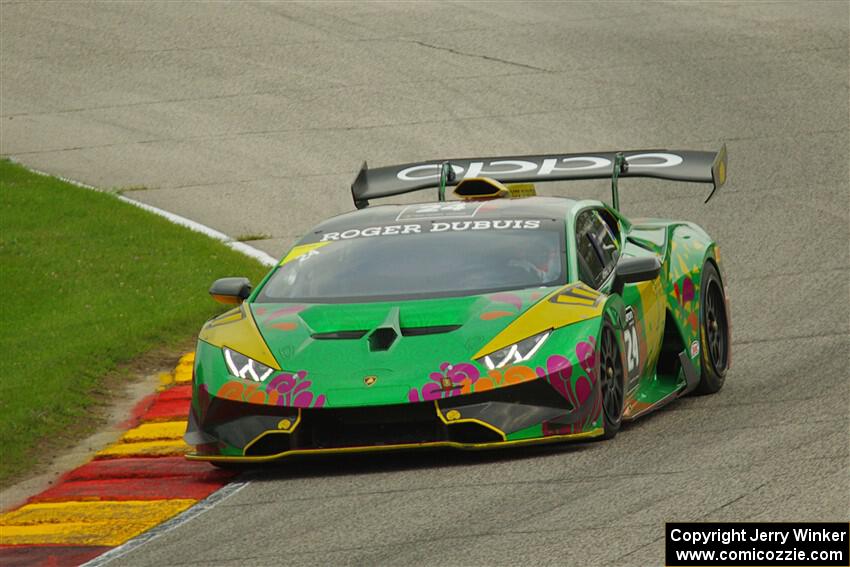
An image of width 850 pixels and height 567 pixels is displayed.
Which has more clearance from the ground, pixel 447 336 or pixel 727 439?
pixel 447 336

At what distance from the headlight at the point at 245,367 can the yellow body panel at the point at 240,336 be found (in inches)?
0.8

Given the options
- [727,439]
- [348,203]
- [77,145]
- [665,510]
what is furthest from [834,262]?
[77,145]

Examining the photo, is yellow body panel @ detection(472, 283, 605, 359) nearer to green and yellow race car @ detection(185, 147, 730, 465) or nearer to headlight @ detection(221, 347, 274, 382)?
green and yellow race car @ detection(185, 147, 730, 465)

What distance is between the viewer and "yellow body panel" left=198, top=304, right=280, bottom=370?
858 cm

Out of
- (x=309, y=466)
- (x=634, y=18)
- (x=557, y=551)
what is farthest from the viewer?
(x=634, y=18)

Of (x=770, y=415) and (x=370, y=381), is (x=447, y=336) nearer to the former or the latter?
(x=370, y=381)

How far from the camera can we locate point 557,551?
6461mm

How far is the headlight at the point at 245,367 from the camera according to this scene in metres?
8.45

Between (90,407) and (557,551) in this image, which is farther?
(90,407)

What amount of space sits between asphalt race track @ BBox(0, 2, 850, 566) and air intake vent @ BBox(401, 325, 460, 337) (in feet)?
1.93

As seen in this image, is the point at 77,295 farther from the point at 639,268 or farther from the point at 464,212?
the point at 639,268

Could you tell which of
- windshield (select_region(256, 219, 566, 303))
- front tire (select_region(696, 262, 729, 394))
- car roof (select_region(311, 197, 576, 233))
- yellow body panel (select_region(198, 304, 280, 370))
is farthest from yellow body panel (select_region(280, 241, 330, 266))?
front tire (select_region(696, 262, 729, 394))

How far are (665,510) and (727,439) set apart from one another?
1574 millimetres

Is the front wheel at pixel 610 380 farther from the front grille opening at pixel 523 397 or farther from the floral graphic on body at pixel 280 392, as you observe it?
the floral graphic on body at pixel 280 392
